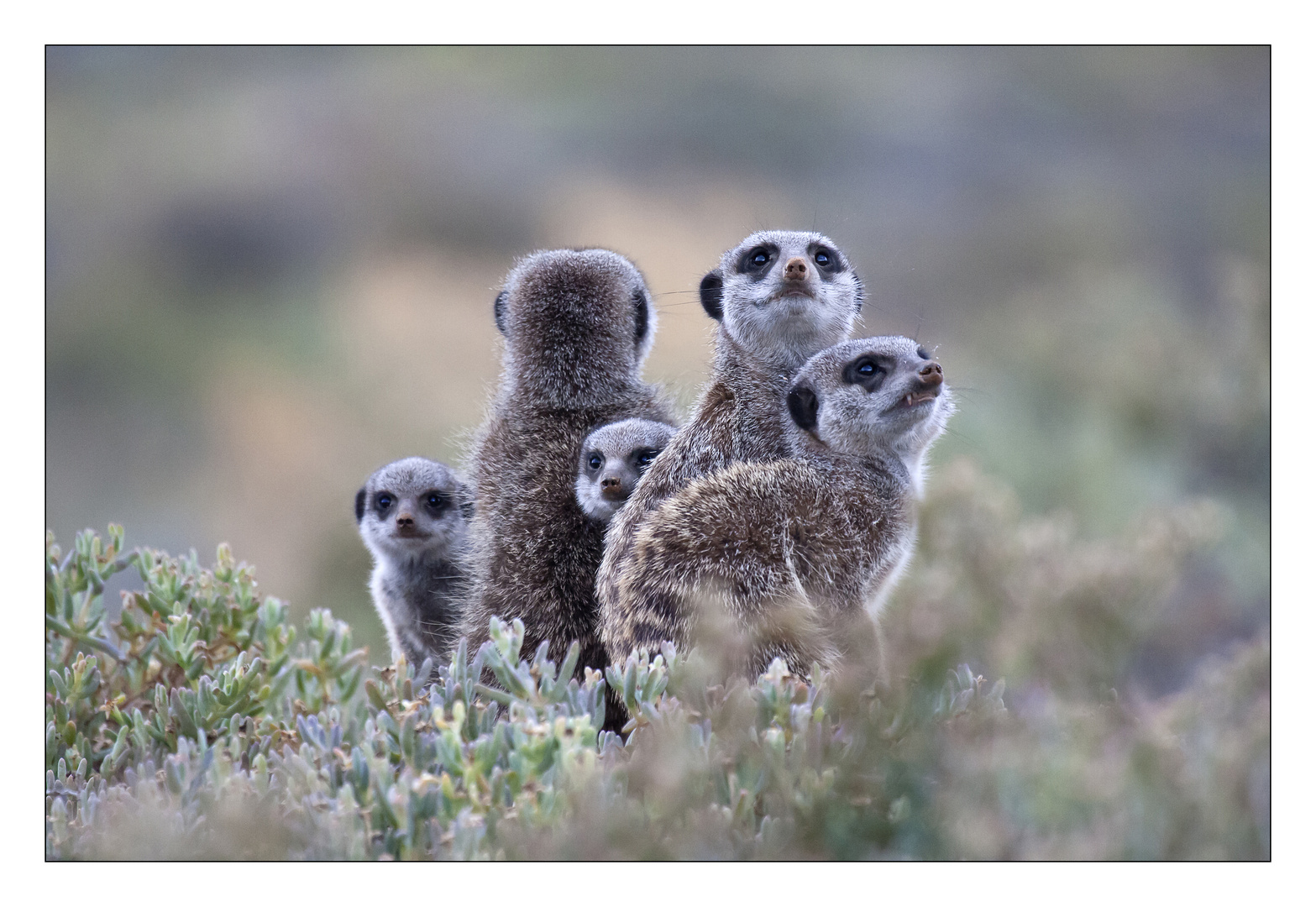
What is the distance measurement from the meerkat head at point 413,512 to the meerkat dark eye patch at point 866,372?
53.7 inches

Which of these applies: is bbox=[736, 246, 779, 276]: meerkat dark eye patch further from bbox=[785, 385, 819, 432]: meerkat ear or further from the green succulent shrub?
the green succulent shrub

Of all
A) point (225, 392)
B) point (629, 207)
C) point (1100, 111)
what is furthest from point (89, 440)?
point (1100, 111)

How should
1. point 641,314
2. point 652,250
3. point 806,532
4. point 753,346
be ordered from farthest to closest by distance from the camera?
point 652,250 < point 641,314 < point 753,346 < point 806,532

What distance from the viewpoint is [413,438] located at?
717 centimetres

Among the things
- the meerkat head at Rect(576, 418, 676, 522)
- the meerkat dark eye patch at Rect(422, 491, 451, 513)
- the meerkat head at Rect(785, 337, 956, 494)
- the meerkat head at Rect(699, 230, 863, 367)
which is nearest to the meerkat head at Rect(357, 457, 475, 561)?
the meerkat dark eye patch at Rect(422, 491, 451, 513)

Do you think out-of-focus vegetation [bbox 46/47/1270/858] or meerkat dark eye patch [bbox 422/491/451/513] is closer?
out-of-focus vegetation [bbox 46/47/1270/858]

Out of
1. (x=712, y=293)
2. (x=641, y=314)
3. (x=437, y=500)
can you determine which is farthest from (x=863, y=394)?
(x=437, y=500)

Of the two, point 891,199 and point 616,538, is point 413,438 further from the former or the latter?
point 616,538

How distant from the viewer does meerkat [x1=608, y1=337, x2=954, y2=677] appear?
274 cm

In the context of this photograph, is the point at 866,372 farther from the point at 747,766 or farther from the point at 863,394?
the point at 747,766

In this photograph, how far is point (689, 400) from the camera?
3.92 metres

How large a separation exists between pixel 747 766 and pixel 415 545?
1.85 metres

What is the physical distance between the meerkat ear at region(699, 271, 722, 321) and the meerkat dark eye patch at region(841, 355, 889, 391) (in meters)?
0.55

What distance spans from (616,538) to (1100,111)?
2.84 m
